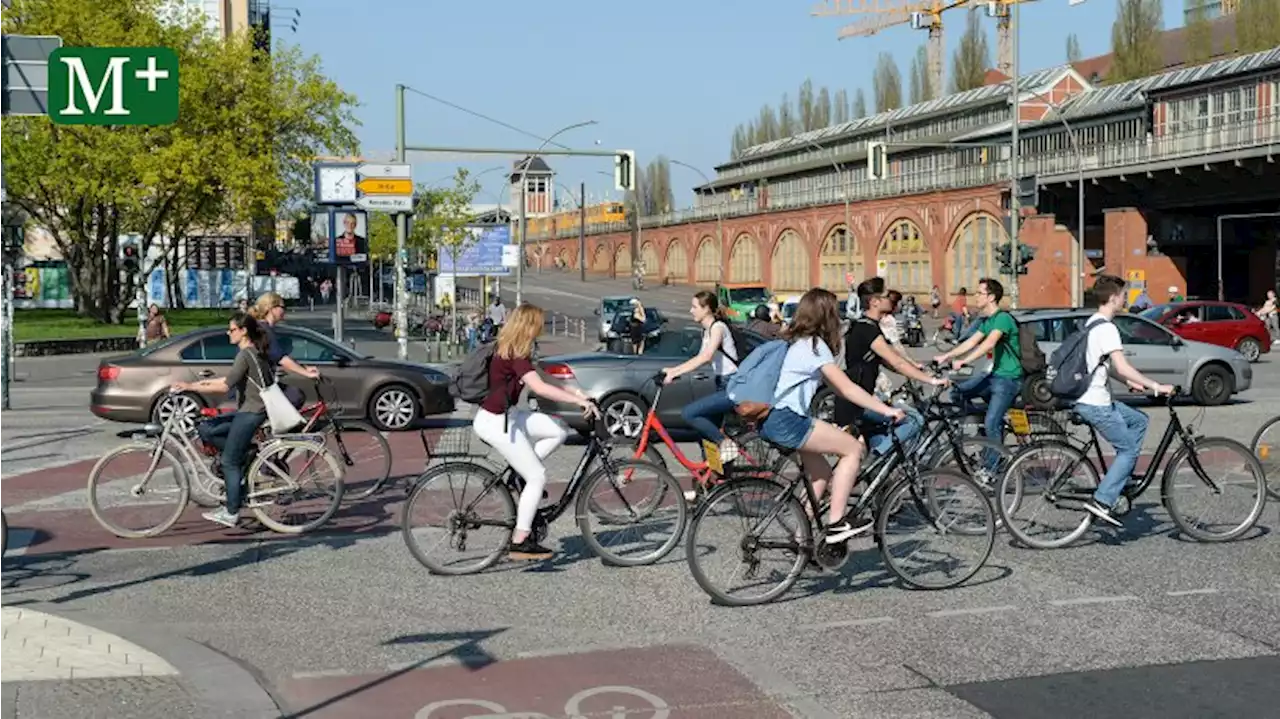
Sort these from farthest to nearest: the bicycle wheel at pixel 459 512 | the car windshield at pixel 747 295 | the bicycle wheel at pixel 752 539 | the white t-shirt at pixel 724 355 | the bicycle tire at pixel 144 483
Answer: the car windshield at pixel 747 295 < the white t-shirt at pixel 724 355 < the bicycle tire at pixel 144 483 < the bicycle wheel at pixel 459 512 < the bicycle wheel at pixel 752 539

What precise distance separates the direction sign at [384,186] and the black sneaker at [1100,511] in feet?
74.4

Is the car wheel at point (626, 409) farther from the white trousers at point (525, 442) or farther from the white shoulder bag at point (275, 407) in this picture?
the white trousers at point (525, 442)

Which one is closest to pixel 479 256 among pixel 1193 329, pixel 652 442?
pixel 1193 329

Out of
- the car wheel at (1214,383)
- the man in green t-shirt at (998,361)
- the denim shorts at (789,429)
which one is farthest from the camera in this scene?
the car wheel at (1214,383)

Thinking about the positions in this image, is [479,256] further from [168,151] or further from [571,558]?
[571,558]

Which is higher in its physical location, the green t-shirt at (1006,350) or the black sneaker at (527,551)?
the green t-shirt at (1006,350)

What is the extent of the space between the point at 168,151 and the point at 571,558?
39708 millimetres

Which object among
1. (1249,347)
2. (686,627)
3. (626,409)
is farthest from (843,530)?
(1249,347)

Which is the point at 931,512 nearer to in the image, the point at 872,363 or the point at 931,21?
the point at 872,363

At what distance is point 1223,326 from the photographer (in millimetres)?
35938

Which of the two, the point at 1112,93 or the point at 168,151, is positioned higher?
the point at 1112,93

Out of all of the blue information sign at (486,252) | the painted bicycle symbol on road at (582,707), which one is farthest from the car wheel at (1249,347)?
the painted bicycle symbol on road at (582,707)

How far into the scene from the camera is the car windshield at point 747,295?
2530 inches

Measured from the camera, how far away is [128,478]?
10453 mm
